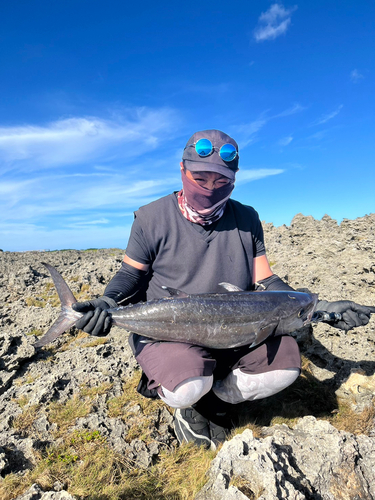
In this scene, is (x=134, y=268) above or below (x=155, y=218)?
below

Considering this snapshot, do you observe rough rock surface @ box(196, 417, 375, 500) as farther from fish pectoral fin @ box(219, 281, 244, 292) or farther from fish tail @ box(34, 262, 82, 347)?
fish tail @ box(34, 262, 82, 347)

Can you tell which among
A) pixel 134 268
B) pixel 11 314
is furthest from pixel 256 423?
pixel 11 314

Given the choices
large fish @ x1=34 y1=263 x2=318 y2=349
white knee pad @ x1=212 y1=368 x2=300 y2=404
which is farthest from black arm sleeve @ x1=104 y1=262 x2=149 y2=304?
white knee pad @ x1=212 y1=368 x2=300 y2=404

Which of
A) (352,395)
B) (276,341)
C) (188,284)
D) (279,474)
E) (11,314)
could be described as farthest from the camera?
(11,314)

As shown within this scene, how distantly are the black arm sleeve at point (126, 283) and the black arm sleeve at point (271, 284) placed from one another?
129cm

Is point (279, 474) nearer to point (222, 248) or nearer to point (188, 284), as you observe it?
point (188, 284)

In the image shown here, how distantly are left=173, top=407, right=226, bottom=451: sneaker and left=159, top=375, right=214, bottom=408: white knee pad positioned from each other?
1.38 ft

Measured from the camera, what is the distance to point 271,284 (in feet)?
12.1

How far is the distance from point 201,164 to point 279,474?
2659 mm

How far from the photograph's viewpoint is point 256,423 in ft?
11.4

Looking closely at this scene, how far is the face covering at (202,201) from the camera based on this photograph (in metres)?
3.38

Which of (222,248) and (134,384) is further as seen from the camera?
(134,384)

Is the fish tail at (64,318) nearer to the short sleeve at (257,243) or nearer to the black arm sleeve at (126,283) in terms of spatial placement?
the black arm sleeve at (126,283)

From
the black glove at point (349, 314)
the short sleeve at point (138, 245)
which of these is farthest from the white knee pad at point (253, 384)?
the short sleeve at point (138, 245)
